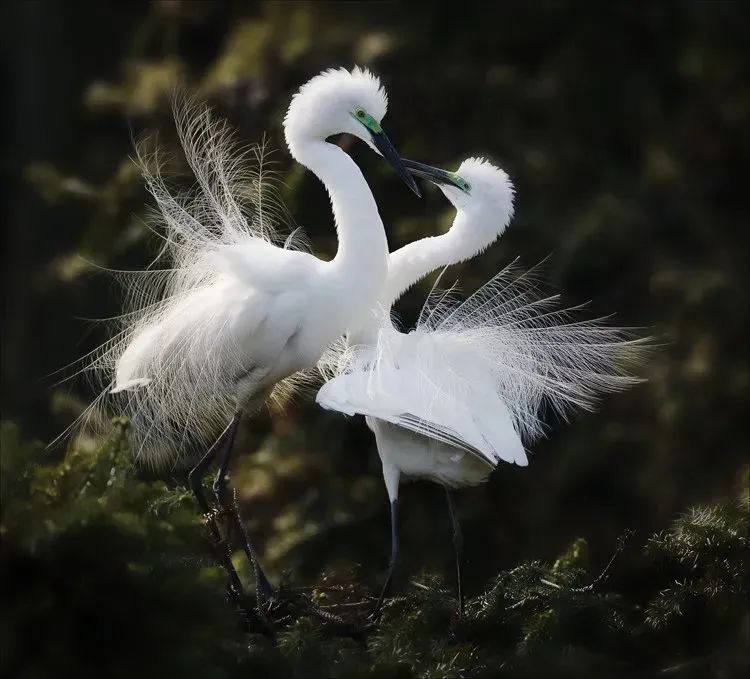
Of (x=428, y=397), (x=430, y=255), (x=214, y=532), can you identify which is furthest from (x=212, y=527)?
(x=430, y=255)

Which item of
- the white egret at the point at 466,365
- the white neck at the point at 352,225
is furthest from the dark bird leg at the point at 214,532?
the white neck at the point at 352,225

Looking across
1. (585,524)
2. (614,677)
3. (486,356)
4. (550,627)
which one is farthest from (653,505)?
(614,677)

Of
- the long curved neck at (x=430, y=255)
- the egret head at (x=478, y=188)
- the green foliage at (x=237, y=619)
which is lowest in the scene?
the green foliage at (x=237, y=619)

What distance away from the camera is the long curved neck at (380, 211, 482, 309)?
3.86 metres

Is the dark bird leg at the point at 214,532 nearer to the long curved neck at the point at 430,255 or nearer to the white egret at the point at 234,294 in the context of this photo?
the white egret at the point at 234,294

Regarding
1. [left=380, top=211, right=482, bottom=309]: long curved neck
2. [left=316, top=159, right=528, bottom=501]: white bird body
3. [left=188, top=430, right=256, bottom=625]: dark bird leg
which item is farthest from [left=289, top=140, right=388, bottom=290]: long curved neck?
[left=188, top=430, right=256, bottom=625]: dark bird leg

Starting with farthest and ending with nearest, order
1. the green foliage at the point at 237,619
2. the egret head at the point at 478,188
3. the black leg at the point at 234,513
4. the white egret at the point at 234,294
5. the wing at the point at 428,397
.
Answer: the egret head at the point at 478,188 → the white egret at the point at 234,294 → the black leg at the point at 234,513 → the wing at the point at 428,397 → the green foliage at the point at 237,619

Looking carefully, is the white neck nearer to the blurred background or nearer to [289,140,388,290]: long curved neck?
[289,140,388,290]: long curved neck

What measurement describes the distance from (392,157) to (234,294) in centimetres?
53

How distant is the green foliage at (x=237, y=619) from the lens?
233 cm

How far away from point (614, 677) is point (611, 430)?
3250mm

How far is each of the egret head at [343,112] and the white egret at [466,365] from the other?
19cm

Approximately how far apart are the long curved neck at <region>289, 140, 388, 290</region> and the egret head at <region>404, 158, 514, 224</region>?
0.86 ft

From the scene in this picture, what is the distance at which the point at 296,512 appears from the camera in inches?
185
